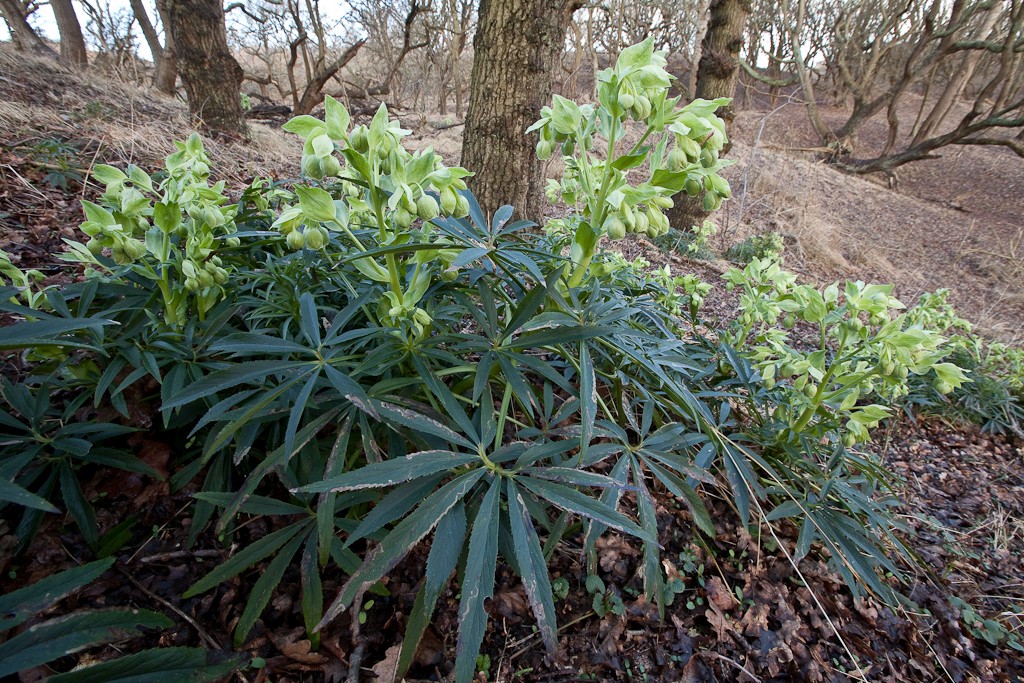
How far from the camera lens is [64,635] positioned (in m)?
0.58

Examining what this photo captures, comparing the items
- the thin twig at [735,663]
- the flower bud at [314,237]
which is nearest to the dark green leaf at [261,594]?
the flower bud at [314,237]

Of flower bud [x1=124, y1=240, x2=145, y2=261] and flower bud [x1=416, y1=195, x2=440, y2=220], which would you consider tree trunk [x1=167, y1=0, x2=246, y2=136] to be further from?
flower bud [x1=416, y1=195, x2=440, y2=220]

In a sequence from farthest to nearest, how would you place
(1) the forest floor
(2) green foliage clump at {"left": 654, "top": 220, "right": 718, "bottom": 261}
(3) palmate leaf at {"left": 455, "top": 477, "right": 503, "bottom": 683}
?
(2) green foliage clump at {"left": 654, "top": 220, "right": 718, "bottom": 261} → (1) the forest floor → (3) palmate leaf at {"left": 455, "top": 477, "right": 503, "bottom": 683}

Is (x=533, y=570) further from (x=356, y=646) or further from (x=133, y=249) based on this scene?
(x=133, y=249)

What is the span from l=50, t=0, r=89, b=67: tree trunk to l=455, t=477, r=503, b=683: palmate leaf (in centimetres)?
941

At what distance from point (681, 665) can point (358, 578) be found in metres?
0.84

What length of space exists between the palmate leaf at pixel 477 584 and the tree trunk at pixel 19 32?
7907 millimetres

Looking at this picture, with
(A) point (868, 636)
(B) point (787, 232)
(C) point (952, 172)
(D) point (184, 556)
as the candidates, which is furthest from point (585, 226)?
(C) point (952, 172)

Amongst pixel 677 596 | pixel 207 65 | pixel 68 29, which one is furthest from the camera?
pixel 68 29

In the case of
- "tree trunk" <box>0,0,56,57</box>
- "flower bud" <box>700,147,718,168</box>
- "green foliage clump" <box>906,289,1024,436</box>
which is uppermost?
"tree trunk" <box>0,0,56,57</box>

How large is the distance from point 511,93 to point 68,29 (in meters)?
8.55

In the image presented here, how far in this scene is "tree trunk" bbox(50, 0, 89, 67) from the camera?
6.68m

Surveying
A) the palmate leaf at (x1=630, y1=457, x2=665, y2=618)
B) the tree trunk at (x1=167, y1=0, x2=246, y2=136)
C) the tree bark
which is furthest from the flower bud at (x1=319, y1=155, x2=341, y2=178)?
the tree bark

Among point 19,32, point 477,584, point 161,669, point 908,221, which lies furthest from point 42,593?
point 908,221
